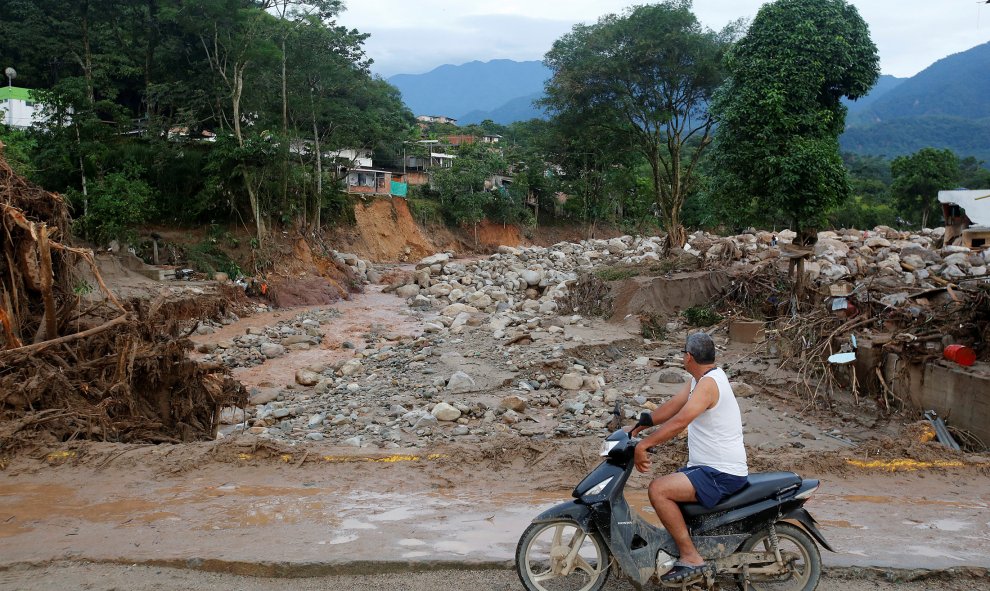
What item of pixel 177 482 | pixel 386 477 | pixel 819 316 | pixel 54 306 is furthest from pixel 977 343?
pixel 54 306

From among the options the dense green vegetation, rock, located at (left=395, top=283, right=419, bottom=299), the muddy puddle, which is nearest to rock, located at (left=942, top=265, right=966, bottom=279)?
the dense green vegetation

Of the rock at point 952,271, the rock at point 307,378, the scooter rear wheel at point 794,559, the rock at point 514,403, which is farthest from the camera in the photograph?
the rock at point 952,271

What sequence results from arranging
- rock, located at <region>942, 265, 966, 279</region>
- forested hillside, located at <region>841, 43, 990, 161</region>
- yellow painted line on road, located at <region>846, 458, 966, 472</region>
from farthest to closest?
1. forested hillside, located at <region>841, 43, 990, 161</region>
2. rock, located at <region>942, 265, 966, 279</region>
3. yellow painted line on road, located at <region>846, 458, 966, 472</region>

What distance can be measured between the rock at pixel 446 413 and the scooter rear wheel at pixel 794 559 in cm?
562

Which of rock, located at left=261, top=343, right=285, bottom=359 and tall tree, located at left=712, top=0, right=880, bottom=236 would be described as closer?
tall tree, located at left=712, top=0, right=880, bottom=236

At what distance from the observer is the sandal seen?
3483 millimetres

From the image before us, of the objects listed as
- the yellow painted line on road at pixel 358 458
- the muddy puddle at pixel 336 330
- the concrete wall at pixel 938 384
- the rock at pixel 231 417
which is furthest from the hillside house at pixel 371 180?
the yellow painted line on road at pixel 358 458

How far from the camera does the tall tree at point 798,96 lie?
1345cm

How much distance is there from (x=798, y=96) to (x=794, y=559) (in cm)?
1208

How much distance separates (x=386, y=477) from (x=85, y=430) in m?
3.05

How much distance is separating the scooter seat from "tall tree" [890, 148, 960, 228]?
126 feet

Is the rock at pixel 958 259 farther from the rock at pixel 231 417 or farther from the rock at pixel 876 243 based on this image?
the rock at pixel 231 417

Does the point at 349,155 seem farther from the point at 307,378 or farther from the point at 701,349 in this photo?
the point at 701,349

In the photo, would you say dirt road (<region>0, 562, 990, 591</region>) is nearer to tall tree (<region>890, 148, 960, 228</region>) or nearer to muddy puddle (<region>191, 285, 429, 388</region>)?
muddy puddle (<region>191, 285, 429, 388</region>)
